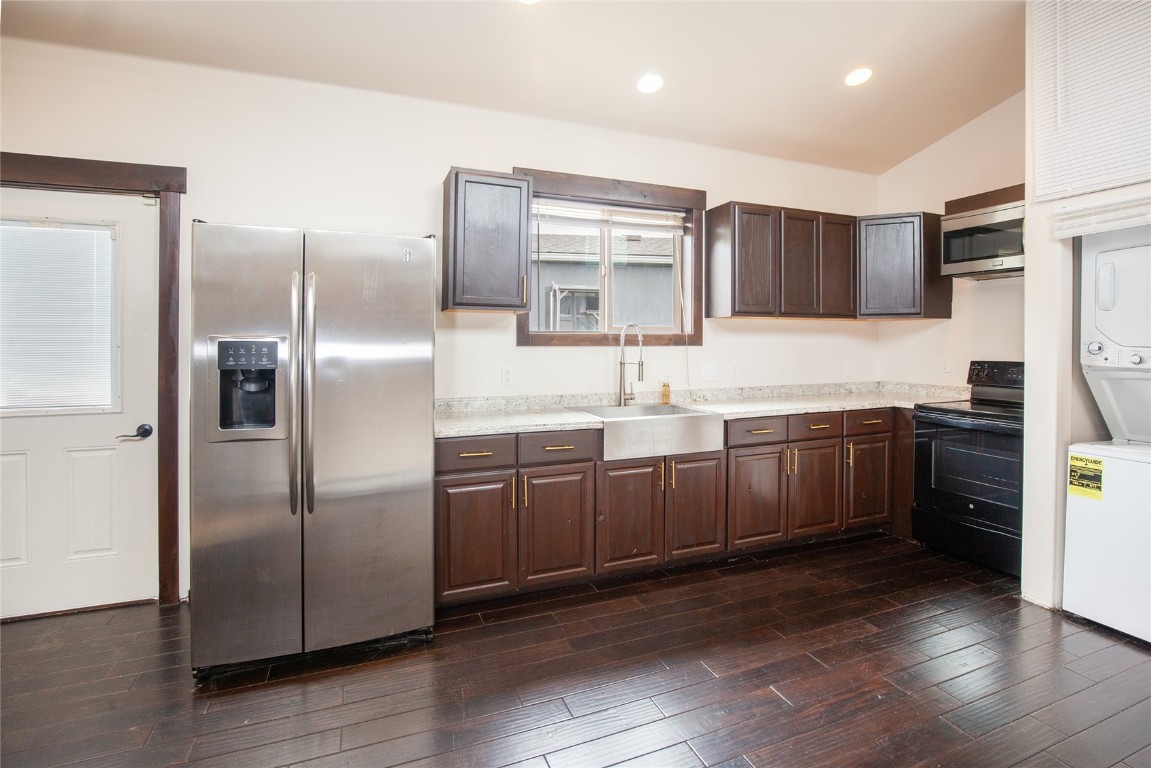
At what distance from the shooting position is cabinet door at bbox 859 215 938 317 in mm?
3865

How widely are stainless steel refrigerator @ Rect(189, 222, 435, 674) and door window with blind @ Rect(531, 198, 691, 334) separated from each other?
123 cm

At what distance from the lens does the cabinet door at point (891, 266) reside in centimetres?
387

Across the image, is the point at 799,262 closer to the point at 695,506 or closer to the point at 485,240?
the point at 695,506

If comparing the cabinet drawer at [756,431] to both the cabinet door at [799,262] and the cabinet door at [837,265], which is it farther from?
the cabinet door at [837,265]

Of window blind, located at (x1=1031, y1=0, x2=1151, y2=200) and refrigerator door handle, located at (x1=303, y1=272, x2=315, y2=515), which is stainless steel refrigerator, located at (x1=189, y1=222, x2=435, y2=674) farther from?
window blind, located at (x1=1031, y1=0, x2=1151, y2=200)

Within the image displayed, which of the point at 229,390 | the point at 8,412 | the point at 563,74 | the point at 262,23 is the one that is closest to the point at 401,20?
the point at 262,23

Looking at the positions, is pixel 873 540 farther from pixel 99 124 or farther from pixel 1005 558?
pixel 99 124

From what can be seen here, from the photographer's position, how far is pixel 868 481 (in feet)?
12.6

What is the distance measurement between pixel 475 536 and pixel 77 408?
203cm

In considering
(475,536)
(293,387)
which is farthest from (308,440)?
(475,536)

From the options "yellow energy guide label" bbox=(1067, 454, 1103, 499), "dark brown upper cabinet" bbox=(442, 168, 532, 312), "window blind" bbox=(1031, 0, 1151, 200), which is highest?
"window blind" bbox=(1031, 0, 1151, 200)

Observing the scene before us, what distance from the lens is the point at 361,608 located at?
2432 mm

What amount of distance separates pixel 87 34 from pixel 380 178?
136 centimetres

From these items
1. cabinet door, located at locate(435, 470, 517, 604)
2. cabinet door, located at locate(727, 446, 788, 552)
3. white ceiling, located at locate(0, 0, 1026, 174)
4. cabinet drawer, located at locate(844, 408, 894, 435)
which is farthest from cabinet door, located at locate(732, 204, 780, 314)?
cabinet door, located at locate(435, 470, 517, 604)
